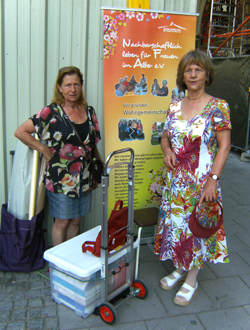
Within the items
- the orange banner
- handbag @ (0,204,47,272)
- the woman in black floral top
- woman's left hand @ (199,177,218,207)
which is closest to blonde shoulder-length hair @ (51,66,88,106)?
the woman in black floral top

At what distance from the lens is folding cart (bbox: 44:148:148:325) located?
7.80 feet

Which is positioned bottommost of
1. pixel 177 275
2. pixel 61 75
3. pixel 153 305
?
pixel 153 305

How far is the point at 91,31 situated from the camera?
326 centimetres

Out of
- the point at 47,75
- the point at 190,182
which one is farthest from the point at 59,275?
the point at 47,75

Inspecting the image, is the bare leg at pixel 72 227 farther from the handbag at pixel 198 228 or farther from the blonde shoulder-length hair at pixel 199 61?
the blonde shoulder-length hair at pixel 199 61

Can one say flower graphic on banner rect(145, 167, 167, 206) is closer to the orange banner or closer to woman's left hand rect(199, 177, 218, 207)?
the orange banner

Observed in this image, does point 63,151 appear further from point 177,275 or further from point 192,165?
point 177,275

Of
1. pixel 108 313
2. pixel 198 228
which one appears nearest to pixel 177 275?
pixel 198 228

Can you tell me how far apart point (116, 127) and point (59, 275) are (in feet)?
5.16

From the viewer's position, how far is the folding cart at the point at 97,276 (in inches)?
93.6

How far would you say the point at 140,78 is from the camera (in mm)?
3332

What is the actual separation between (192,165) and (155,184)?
1058 mm

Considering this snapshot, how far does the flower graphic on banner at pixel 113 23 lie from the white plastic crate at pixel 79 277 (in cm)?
194

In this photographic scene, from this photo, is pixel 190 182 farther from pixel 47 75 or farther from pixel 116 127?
pixel 47 75
